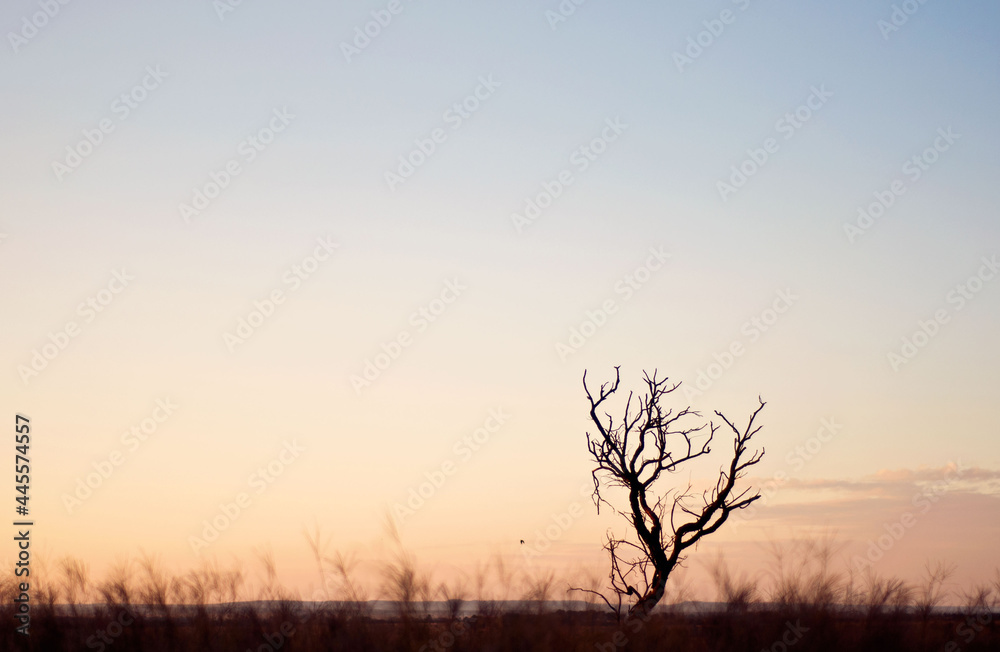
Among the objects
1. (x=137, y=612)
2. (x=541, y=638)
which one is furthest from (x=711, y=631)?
(x=137, y=612)

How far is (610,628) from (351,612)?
302 centimetres

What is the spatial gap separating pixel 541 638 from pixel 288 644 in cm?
284

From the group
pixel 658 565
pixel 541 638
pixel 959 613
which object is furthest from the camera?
pixel 658 565

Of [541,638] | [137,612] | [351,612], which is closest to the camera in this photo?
[541,638]

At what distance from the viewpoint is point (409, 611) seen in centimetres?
1016

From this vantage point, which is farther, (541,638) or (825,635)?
(825,635)

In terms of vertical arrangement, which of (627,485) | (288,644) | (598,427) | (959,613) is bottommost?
(959,613)

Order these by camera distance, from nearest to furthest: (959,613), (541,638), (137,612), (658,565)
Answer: (541,638), (137,612), (959,613), (658,565)

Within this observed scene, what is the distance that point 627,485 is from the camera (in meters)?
16.5

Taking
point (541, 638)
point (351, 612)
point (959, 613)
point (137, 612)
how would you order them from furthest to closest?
point (959, 613) → point (137, 612) → point (351, 612) → point (541, 638)

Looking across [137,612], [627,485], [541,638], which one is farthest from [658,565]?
[137,612]

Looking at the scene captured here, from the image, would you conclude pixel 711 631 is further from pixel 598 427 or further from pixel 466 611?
pixel 598 427

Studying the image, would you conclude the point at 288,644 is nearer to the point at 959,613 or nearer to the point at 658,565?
the point at 658,565

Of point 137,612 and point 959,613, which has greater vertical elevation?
point 137,612
